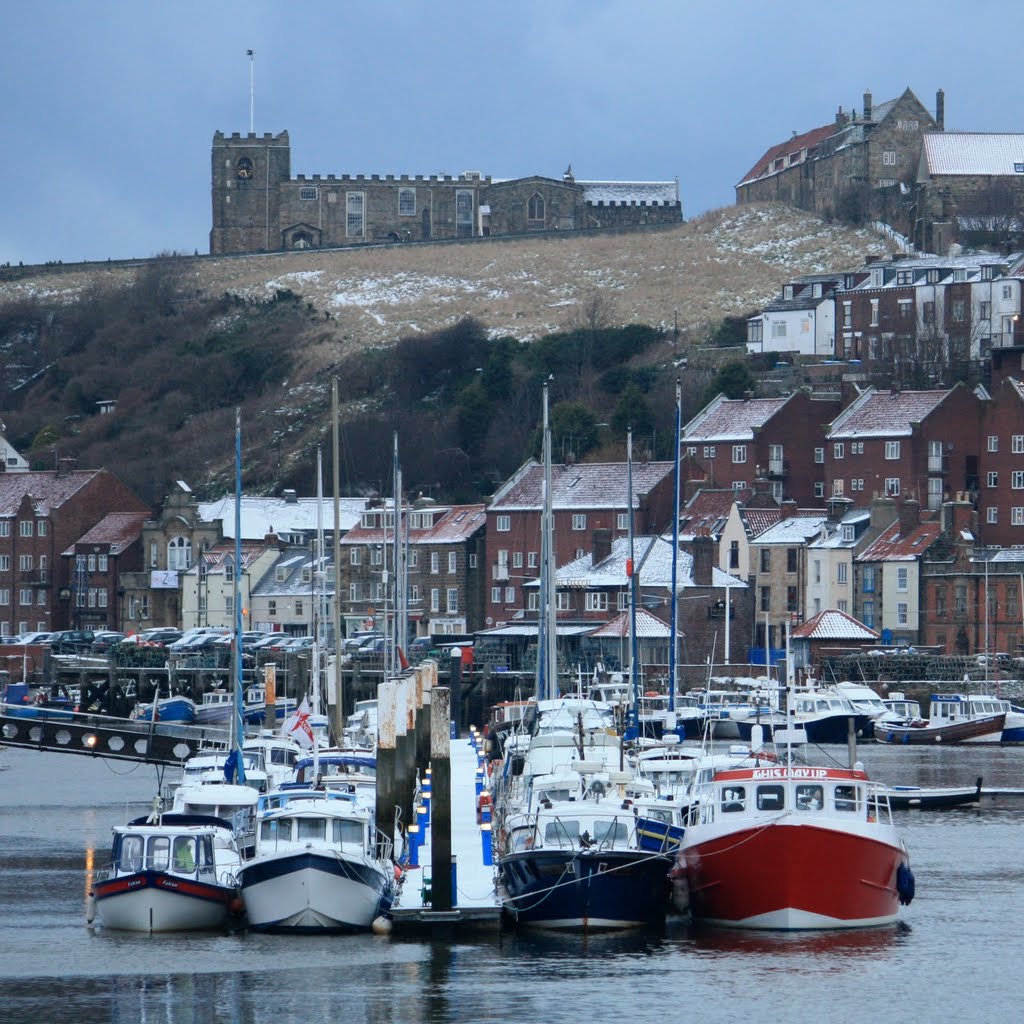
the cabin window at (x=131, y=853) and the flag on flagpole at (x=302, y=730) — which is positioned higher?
the flag on flagpole at (x=302, y=730)

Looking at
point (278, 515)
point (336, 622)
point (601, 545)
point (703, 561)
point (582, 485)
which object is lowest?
point (336, 622)

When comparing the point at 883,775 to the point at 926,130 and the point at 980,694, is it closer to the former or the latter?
the point at 980,694

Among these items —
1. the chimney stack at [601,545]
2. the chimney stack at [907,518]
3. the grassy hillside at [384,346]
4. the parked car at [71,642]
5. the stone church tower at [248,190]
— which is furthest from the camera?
the stone church tower at [248,190]

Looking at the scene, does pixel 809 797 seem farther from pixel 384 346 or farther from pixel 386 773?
pixel 384 346

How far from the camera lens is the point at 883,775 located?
72000 millimetres

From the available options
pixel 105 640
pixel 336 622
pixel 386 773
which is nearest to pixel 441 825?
pixel 386 773

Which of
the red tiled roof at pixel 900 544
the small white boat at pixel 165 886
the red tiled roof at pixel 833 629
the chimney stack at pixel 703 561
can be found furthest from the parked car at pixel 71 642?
the small white boat at pixel 165 886

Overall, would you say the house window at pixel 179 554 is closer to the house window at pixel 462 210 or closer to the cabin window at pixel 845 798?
the house window at pixel 462 210

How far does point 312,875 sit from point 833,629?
188ft

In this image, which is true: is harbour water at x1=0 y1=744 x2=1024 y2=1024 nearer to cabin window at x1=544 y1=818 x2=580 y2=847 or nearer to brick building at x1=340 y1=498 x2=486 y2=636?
cabin window at x1=544 y1=818 x2=580 y2=847

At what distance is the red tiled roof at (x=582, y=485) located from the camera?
107312mm

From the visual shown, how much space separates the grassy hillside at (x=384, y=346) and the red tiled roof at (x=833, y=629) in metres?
29.2

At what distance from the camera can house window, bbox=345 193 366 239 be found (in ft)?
622

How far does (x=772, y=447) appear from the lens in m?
114
